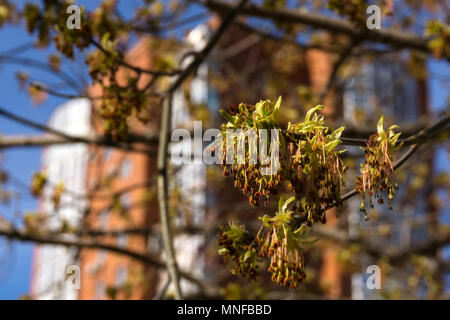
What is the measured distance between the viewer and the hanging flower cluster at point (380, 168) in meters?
1.65

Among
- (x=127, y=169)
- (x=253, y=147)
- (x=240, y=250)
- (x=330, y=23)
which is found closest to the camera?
(x=253, y=147)

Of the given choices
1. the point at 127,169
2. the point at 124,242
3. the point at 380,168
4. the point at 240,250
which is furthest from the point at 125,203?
the point at 127,169

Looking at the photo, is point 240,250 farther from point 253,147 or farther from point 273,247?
point 253,147

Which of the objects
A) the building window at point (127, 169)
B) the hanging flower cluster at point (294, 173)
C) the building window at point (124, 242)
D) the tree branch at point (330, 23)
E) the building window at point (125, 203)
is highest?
the building window at point (127, 169)

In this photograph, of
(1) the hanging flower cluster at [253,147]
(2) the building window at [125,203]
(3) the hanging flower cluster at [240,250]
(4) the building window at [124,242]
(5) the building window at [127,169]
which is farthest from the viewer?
(5) the building window at [127,169]

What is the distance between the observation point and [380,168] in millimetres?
1648

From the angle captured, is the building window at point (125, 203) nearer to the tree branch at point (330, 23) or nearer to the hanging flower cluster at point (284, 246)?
the tree branch at point (330, 23)

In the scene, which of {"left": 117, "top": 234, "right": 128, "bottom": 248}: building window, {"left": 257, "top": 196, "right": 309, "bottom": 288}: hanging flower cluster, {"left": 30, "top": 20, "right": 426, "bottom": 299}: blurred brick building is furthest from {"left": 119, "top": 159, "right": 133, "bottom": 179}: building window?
{"left": 257, "top": 196, "right": 309, "bottom": 288}: hanging flower cluster

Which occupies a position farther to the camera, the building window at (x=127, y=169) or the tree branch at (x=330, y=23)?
the building window at (x=127, y=169)

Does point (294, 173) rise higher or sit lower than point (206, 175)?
lower

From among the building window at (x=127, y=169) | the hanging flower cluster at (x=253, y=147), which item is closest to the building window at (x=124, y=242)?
the hanging flower cluster at (x=253, y=147)

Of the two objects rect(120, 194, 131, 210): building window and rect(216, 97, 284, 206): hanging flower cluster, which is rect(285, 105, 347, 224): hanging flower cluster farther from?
rect(120, 194, 131, 210): building window

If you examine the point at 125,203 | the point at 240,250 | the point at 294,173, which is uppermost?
the point at 125,203
